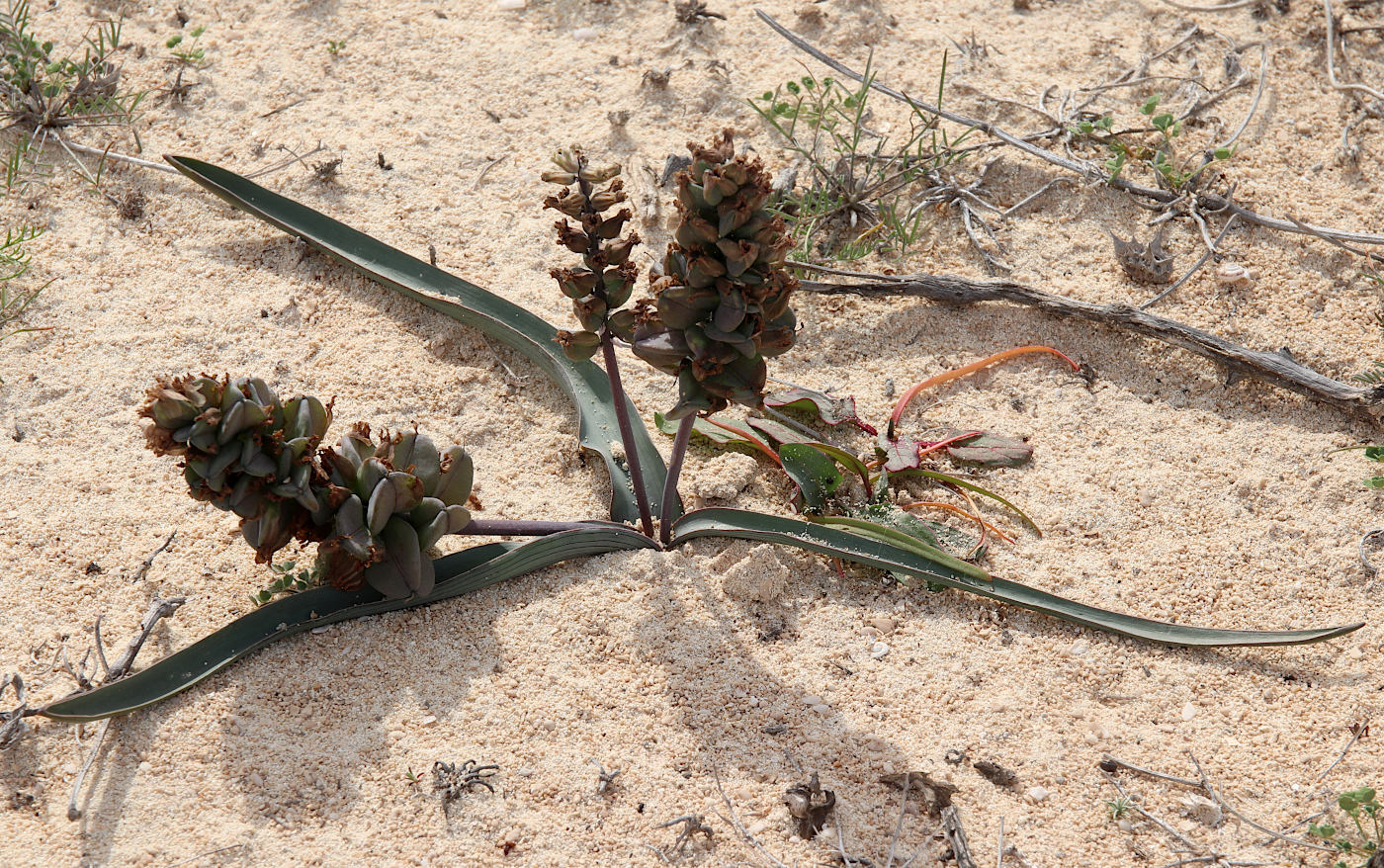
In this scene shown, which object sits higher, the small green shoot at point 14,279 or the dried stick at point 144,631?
the small green shoot at point 14,279

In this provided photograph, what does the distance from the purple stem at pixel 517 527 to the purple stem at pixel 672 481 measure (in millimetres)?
162

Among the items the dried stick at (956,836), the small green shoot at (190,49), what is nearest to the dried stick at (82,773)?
the dried stick at (956,836)

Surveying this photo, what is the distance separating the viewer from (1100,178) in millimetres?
3332

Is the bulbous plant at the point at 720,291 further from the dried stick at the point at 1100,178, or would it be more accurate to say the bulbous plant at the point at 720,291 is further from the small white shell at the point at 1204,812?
the dried stick at the point at 1100,178

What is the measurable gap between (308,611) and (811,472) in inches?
44.9


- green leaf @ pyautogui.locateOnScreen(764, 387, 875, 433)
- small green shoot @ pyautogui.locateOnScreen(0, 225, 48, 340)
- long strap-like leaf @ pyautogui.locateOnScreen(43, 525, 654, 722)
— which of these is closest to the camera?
long strap-like leaf @ pyautogui.locateOnScreen(43, 525, 654, 722)

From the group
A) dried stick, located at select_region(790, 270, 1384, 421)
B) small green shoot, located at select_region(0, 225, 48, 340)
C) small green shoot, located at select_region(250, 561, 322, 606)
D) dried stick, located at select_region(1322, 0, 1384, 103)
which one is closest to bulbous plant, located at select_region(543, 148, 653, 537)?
small green shoot, located at select_region(250, 561, 322, 606)

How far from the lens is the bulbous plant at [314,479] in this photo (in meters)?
1.89

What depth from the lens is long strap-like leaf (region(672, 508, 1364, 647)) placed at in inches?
88.3

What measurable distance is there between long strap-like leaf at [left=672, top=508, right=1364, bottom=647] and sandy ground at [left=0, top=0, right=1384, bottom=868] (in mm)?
54

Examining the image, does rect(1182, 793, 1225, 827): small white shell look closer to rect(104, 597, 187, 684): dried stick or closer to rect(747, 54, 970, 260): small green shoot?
rect(747, 54, 970, 260): small green shoot

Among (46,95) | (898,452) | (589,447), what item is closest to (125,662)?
(589,447)

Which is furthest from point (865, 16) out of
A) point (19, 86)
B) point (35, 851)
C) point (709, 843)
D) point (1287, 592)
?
point (35, 851)

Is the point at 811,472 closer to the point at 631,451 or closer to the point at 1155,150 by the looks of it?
the point at 631,451
